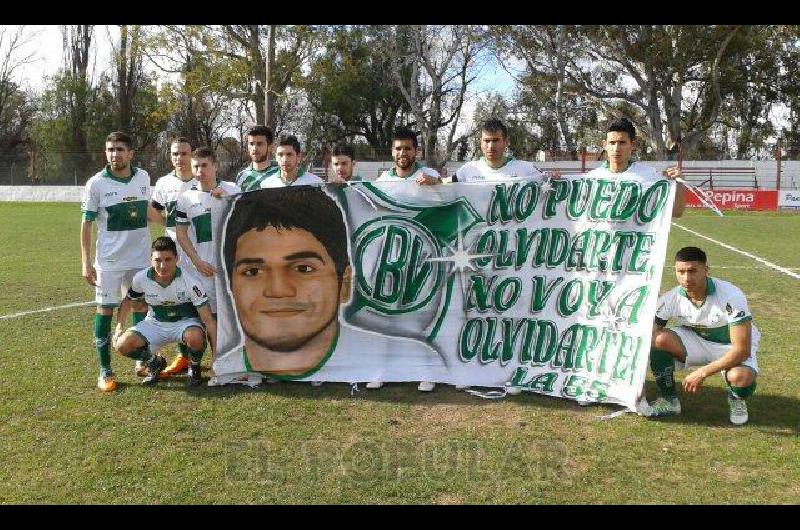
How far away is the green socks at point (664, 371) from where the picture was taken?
475 centimetres

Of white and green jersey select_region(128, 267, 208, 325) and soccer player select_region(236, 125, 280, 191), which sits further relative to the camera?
Result: soccer player select_region(236, 125, 280, 191)

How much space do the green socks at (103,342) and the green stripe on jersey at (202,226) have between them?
37.9 inches

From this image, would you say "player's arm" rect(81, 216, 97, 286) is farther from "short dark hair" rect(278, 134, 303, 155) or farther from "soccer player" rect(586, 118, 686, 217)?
"soccer player" rect(586, 118, 686, 217)

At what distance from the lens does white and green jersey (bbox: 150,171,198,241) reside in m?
5.94

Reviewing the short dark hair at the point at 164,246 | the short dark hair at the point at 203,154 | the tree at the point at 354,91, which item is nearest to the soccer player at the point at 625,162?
the short dark hair at the point at 203,154

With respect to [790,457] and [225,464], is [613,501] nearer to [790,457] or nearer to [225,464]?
[790,457]

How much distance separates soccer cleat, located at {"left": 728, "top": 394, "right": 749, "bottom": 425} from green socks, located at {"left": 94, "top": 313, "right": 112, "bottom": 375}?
448 cm

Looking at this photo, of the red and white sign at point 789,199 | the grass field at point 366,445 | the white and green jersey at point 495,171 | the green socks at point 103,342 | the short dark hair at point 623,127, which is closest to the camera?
the grass field at point 366,445

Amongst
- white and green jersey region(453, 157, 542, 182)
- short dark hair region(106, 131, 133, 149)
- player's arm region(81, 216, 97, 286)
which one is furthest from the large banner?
player's arm region(81, 216, 97, 286)

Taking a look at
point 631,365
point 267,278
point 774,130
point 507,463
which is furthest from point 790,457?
point 774,130

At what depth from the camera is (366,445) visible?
4152mm

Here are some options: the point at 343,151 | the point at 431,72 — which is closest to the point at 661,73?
the point at 431,72

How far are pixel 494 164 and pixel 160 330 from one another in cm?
298

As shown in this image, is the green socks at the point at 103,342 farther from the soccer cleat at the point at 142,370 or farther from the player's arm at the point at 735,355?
the player's arm at the point at 735,355
